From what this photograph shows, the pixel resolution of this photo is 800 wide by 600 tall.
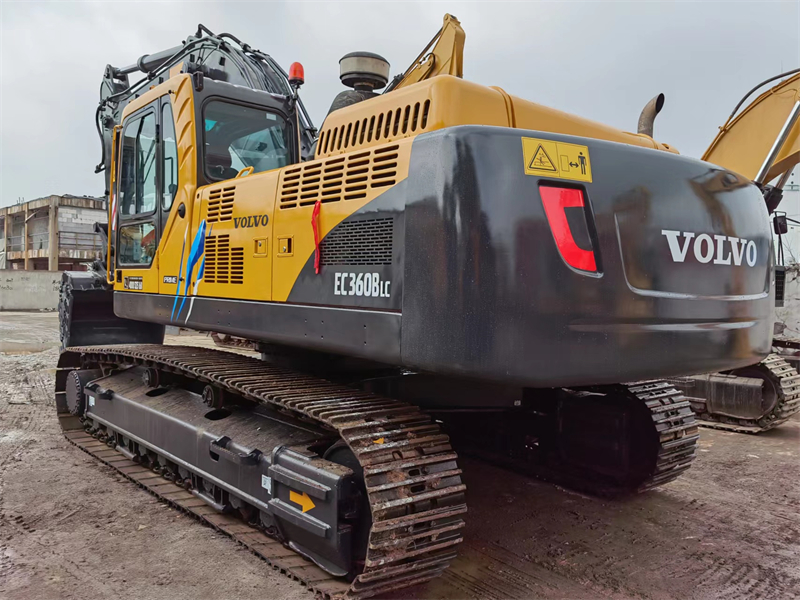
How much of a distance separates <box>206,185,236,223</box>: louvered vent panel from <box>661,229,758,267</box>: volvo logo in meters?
2.33

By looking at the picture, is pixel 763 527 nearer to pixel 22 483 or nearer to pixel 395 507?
pixel 395 507

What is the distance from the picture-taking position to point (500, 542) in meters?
3.66

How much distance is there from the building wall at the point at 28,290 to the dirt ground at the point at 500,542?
21878mm

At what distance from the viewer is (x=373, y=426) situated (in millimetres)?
2963

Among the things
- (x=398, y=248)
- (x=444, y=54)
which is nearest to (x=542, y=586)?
(x=398, y=248)

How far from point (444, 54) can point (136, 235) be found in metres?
2.57

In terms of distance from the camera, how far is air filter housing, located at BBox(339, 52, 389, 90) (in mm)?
3836

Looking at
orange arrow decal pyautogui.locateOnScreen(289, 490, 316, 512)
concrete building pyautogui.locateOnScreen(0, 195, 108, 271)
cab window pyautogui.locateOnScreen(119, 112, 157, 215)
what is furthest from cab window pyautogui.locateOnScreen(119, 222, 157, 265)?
concrete building pyautogui.locateOnScreen(0, 195, 108, 271)

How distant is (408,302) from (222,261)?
163 cm

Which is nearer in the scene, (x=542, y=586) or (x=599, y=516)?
(x=542, y=586)

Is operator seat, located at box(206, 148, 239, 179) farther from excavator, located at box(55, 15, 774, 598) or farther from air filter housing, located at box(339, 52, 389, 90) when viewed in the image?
air filter housing, located at box(339, 52, 389, 90)

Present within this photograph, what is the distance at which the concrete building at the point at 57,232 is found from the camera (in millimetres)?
30953

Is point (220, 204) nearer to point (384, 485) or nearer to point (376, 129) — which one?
point (376, 129)

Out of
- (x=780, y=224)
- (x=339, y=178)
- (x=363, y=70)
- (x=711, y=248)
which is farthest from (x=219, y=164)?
(x=780, y=224)
